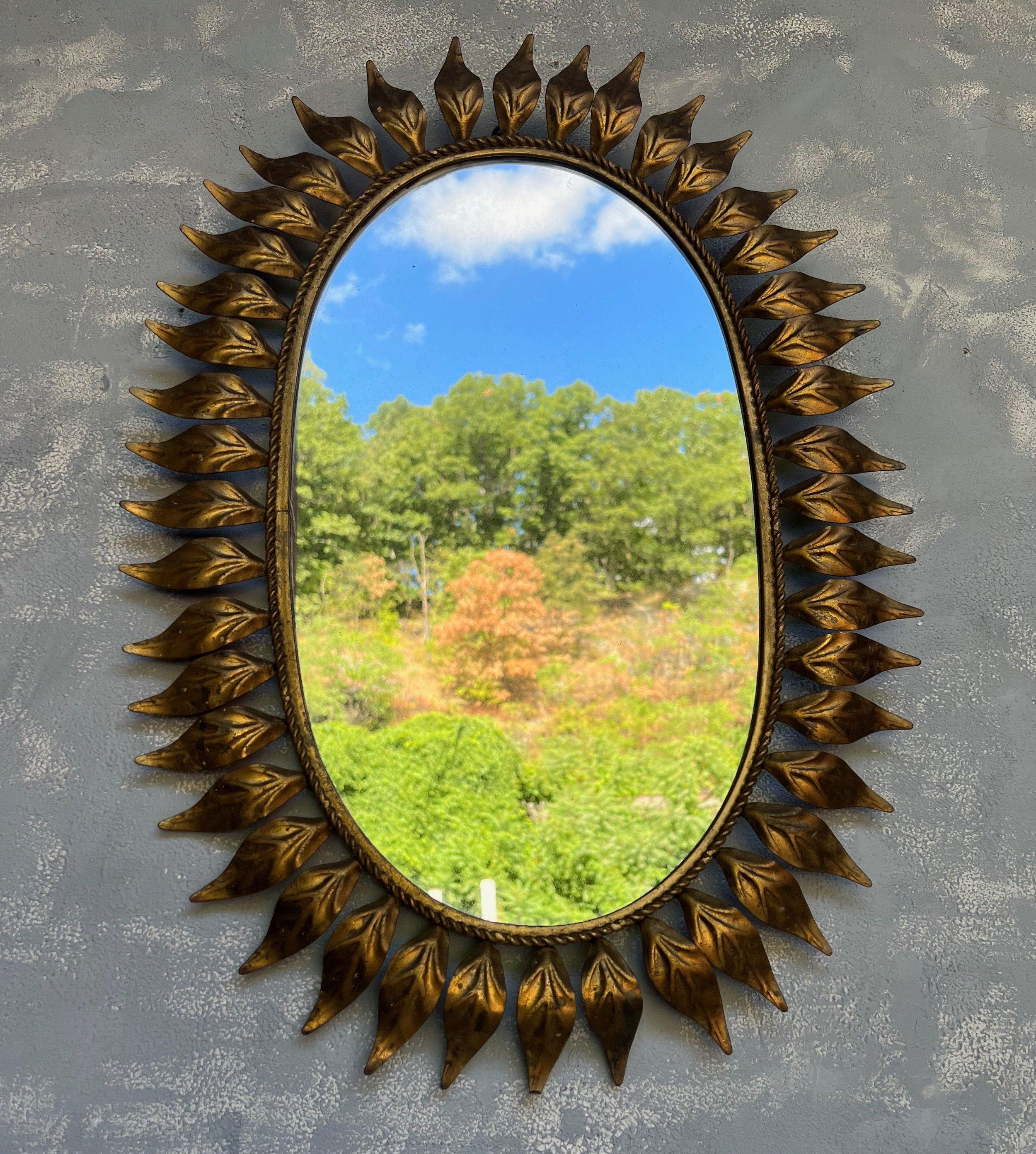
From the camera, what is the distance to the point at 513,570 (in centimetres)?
88

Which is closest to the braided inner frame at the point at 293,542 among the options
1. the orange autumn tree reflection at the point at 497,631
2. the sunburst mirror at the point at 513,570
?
the sunburst mirror at the point at 513,570

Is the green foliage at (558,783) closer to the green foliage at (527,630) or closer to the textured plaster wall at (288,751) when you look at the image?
the green foliage at (527,630)

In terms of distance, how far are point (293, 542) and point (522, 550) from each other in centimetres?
23

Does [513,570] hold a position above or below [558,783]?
above

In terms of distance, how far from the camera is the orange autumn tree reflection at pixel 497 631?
2.84ft

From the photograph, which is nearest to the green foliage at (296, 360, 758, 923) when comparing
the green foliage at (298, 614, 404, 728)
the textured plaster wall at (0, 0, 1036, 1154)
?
the green foliage at (298, 614, 404, 728)

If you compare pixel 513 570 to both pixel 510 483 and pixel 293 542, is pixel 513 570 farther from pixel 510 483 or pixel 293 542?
pixel 293 542

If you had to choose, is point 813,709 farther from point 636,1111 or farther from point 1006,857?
point 636,1111

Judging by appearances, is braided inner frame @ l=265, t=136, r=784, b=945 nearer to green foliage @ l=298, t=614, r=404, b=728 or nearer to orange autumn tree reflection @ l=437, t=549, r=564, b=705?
green foliage @ l=298, t=614, r=404, b=728

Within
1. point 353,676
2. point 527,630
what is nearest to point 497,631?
point 527,630

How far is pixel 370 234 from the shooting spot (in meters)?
0.91

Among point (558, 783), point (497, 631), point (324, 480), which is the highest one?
point (324, 480)

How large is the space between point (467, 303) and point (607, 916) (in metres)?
0.64

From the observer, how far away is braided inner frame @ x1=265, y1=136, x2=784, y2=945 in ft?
2.78
